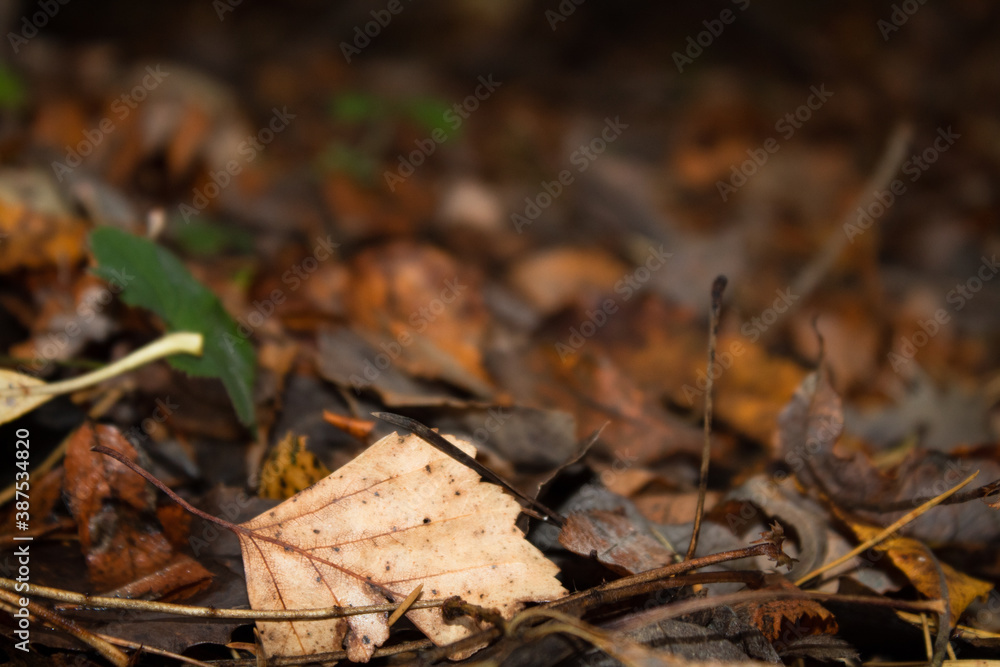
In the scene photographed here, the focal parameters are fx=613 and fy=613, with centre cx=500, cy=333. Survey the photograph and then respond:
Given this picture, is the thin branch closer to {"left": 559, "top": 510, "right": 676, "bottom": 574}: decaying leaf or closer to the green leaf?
the green leaf

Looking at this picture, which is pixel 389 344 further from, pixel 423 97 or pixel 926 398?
pixel 423 97

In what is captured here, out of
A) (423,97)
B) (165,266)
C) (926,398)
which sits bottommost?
(926,398)

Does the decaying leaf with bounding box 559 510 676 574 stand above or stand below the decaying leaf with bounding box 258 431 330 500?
below

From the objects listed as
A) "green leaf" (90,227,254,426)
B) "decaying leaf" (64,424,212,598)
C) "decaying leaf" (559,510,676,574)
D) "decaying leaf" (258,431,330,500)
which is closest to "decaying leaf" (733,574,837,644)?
"decaying leaf" (559,510,676,574)

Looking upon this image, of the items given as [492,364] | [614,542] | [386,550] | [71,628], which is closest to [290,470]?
[386,550]

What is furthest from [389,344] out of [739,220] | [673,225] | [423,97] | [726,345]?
[423,97]

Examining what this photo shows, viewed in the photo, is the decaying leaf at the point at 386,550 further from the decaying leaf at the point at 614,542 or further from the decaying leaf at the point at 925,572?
the decaying leaf at the point at 925,572

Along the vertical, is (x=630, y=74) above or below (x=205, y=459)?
above
